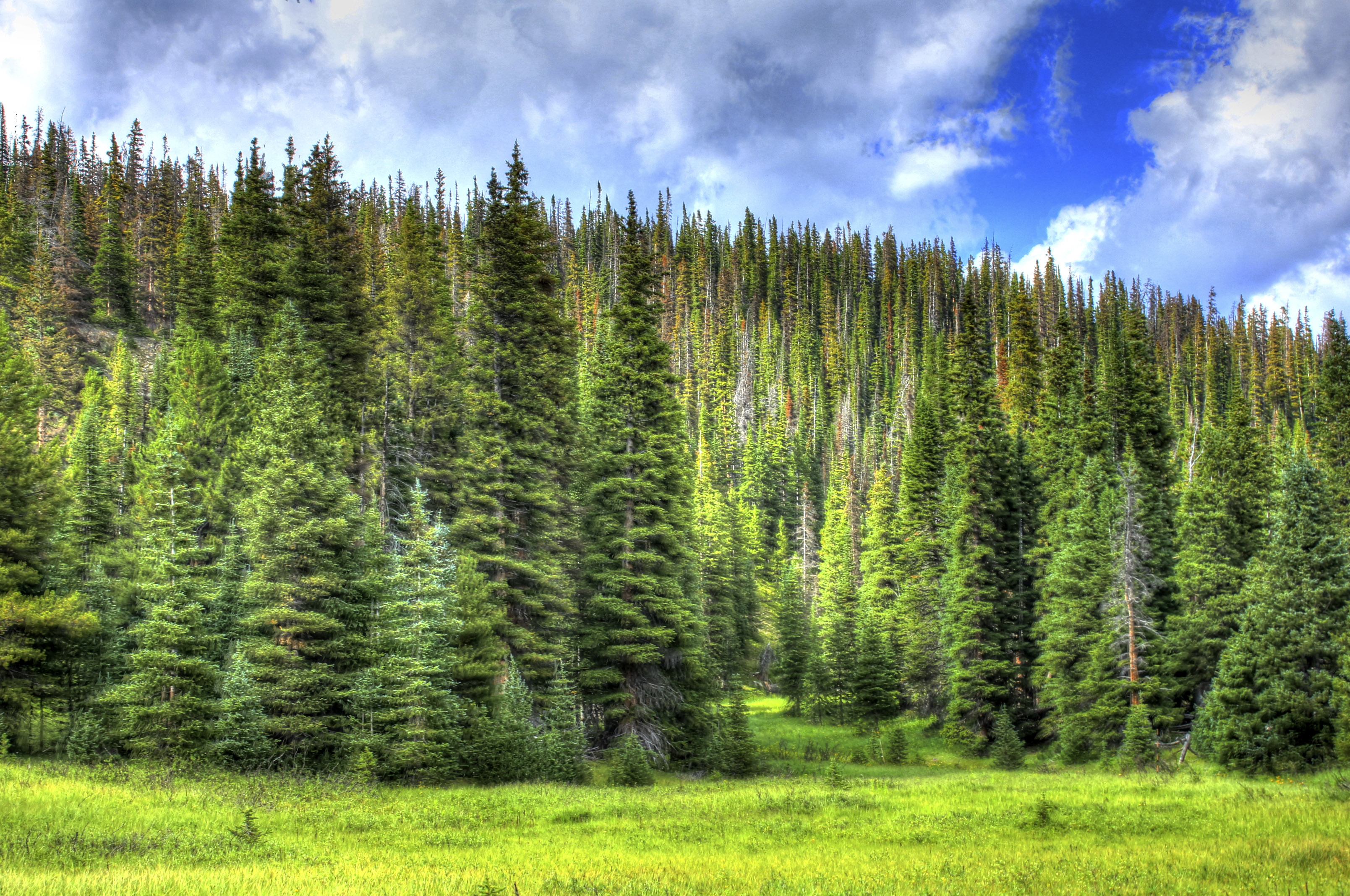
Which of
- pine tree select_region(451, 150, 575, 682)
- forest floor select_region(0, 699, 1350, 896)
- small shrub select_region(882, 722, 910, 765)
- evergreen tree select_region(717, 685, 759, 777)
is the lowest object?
small shrub select_region(882, 722, 910, 765)

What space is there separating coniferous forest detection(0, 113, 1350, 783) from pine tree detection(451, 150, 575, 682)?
0.54ft

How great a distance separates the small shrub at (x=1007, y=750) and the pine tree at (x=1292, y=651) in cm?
862

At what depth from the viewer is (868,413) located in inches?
5251

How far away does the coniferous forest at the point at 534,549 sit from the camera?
2312 centimetres

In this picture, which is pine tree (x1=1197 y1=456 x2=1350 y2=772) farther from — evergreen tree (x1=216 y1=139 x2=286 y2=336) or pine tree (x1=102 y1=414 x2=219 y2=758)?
evergreen tree (x1=216 y1=139 x2=286 y2=336)

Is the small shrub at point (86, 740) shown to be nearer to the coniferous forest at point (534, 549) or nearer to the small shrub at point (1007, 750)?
the coniferous forest at point (534, 549)

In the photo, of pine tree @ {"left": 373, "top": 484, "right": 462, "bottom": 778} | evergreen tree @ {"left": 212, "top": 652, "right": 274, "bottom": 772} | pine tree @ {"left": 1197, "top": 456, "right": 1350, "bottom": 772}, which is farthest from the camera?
pine tree @ {"left": 1197, "top": 456, "right": 1350, "bottom": 772}

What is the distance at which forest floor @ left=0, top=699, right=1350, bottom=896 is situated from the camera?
36.0 ft

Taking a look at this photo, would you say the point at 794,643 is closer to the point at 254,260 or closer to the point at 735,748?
the point at 735,748

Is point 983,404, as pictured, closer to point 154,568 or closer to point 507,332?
point 507,332

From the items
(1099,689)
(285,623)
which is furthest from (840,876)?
(1099,689)

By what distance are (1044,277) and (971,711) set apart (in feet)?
465

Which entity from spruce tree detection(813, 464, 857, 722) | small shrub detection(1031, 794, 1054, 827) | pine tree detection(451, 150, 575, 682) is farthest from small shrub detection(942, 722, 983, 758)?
pine tree detection(451, 150, 575, 682)

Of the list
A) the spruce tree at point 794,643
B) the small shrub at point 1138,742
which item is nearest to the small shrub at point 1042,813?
the small shrub at point 1138,742
